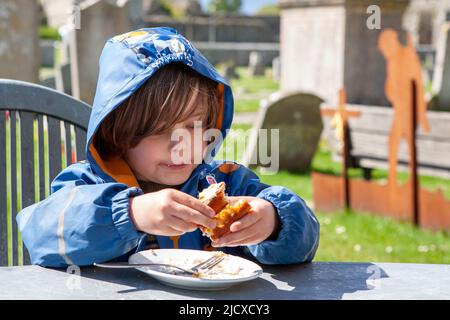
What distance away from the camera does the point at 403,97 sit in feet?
16.2

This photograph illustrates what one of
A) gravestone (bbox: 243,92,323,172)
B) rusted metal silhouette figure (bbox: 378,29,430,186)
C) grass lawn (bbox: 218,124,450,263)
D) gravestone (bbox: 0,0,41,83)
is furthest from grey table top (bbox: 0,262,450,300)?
gravestone (bbox: 0,0,41,83)

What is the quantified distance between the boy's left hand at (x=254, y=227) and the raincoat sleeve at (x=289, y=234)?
0.02 meters

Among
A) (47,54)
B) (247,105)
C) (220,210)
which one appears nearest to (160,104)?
(220,210)

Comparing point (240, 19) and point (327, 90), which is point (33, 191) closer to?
point (327, 90)

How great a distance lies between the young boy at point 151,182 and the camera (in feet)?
4.83

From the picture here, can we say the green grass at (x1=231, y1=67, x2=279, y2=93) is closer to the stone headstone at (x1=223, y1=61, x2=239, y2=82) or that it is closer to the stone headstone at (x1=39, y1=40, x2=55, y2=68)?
the stone headstone at (x1=223, y1=61, x2=239, y2=82)

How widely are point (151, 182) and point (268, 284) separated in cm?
51

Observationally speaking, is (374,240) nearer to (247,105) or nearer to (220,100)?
(220,100)

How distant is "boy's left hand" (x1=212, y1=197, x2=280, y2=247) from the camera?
150cm

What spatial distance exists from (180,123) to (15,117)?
0.66 meters

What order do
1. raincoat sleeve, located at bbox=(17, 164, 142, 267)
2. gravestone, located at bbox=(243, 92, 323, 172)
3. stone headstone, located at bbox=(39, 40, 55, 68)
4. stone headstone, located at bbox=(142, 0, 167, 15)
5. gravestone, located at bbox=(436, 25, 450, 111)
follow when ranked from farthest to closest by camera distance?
stone headstone, located at bbox=(142, 0, 167, 15)
stone headstone, located at bbox=(39, 40, 55, 68)
gravestone, located at bbox=(436, 25, 450, 111)
gravestone, located at bbox=(243, 92, 323, 172)
raincoat sleeve, located at bbox=(17, 164, 142, 267)

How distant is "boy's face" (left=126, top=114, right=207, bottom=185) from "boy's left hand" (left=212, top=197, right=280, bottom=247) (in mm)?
224

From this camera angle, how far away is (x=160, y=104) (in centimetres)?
175
